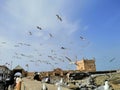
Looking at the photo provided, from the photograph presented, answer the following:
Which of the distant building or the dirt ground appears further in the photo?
the distant building

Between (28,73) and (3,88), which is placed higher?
(28,73)

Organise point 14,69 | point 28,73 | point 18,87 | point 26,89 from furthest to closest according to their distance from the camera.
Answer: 1. point 14,69
2. point 28,73
3. point 26,89
4. point 18,87

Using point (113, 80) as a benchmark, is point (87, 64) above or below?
above

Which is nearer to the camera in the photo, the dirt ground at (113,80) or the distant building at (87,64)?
the dirt ground at (113,80)

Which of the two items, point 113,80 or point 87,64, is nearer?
point 113,80

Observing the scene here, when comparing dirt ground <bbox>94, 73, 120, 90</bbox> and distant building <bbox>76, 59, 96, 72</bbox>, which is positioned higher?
distant building <bbox>76, 59, 96, 72</bbox>

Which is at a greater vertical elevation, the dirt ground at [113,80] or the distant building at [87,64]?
the distant building at [87,64]

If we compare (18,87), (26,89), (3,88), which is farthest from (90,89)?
(3,88)

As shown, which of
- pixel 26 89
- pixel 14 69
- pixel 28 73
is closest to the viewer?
pixel 26 89

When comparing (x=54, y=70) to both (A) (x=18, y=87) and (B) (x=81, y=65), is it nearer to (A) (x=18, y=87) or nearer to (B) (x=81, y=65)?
(B) (x=81, y=65)

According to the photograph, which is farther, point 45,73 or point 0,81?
point 45,73

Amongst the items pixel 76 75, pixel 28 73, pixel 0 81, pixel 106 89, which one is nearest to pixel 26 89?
pixel 106 89

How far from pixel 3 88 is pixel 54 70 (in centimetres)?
2280

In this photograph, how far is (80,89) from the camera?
20.6 metres
